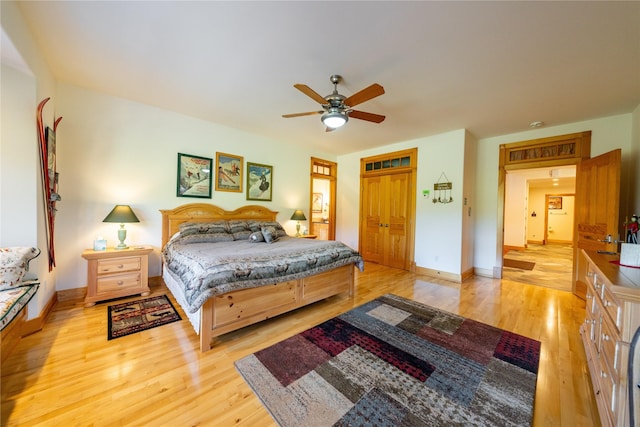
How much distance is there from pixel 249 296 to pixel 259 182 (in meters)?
2.94

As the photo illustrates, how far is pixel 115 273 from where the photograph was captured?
118 inches

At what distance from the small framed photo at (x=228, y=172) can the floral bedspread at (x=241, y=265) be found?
1.40m

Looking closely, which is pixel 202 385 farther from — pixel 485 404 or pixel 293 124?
pixel 293 124

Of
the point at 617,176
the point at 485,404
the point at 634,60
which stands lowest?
the point at 485,404

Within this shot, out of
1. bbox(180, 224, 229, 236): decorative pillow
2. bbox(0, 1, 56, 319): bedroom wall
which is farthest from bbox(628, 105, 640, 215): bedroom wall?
bbox(0, 1, 56, 319): bedroom wall

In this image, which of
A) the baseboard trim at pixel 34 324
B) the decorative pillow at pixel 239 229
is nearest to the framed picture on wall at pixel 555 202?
the decorative pillow at pixel 239 229

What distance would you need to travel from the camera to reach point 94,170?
321 cm

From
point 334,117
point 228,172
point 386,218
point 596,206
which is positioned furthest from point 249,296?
point 596,206

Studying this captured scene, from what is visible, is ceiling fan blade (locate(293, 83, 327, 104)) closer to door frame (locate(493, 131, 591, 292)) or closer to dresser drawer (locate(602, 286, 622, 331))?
dresser drawer (locate(602, 286, 622, 331))

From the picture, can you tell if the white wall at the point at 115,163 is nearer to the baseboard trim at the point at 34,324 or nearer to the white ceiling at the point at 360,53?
the white ceiling at the point at 360,53

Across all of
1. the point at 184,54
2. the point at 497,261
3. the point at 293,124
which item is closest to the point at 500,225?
the point at 497,261

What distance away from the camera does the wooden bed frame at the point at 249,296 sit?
7.07 ft

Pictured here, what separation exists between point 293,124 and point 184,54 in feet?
6.49

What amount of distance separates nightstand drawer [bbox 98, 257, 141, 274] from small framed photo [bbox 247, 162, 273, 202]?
2.12 metres
